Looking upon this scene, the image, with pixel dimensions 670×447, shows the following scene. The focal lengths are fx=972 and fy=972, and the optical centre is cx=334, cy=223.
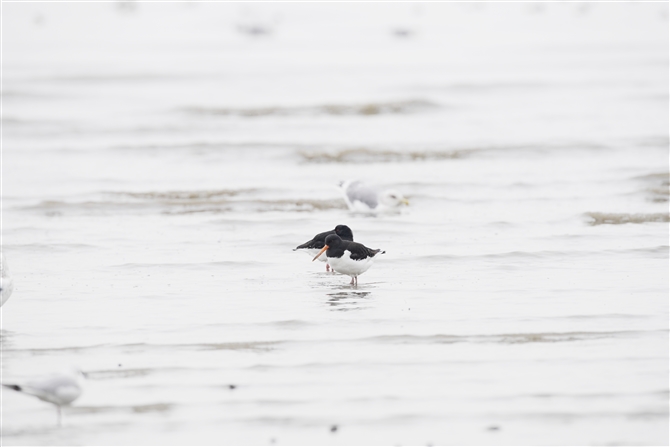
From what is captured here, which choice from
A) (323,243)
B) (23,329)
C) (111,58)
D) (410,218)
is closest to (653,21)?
(111,58)

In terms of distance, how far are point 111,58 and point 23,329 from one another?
29854 millimetres

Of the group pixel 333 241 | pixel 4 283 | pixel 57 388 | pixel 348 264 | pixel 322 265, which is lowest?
pixel 57 388

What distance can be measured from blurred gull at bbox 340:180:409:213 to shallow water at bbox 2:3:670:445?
24 centimetres

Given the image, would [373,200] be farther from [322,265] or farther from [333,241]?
[333,241]

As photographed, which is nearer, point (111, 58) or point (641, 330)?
point (641, 330)

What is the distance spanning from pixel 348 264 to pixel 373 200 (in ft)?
14.2

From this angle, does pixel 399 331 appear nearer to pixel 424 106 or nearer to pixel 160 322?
pixel 160 322

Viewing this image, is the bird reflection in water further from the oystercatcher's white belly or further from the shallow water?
the oystercatcher's white belly

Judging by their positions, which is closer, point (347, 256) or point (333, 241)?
point (347, 256)

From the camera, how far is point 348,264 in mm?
9570

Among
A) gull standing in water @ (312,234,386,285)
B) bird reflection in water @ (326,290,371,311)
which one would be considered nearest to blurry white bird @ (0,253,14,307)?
bird reflection in water @ (326,290,371,311)

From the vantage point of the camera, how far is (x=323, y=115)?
968 inches

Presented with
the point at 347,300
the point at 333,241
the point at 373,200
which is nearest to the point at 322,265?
the point at 333,241

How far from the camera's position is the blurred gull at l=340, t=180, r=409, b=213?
13.8m
